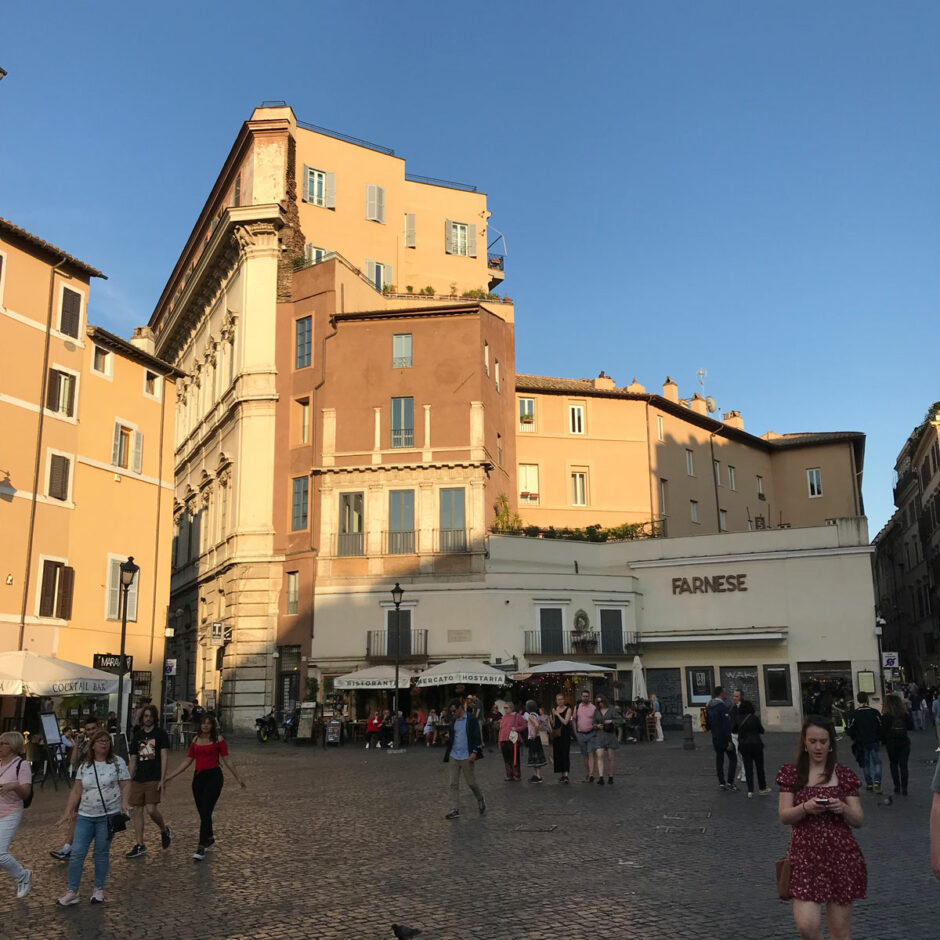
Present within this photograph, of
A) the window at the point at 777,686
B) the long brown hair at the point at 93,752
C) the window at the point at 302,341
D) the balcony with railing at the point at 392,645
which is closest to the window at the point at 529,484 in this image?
the balcony with railing at the point at 392,645

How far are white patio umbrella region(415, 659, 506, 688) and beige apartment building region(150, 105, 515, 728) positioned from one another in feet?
20.9

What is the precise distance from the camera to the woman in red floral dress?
5.35m

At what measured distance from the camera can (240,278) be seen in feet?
148

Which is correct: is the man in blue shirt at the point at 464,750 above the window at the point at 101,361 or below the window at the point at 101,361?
below

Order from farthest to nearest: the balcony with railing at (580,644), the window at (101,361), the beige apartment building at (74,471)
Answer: the balcony with railing at (580,644)
the window at (101,361)
the beige apartment building at (74,471)

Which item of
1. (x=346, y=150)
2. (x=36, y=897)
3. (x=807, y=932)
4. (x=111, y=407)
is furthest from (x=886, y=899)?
(x=346, y=150)

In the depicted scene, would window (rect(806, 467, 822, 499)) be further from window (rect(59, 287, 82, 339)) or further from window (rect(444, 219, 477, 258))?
window (rect(59, 287, 82, 339))

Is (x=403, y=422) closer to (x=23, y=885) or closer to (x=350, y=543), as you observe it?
(x=350, y=543)

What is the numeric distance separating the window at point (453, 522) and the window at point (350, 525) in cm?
323

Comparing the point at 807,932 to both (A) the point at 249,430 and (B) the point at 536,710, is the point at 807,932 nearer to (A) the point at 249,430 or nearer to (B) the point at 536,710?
(B) the point at 536,710

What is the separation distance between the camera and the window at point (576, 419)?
49219 mm

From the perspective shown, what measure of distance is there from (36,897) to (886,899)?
7.69 metres

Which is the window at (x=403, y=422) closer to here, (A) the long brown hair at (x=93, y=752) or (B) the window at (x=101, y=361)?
(B) the window at (x=101, y=361)

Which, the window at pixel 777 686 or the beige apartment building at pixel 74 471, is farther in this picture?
the window at pixel 777 686
